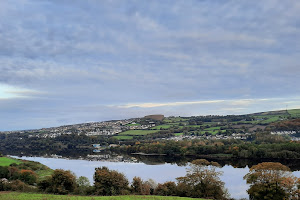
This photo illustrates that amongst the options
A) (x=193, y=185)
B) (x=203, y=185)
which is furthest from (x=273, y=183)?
(x=193, y=185)

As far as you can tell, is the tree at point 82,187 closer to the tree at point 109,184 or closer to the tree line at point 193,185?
the tree line at point 193,185

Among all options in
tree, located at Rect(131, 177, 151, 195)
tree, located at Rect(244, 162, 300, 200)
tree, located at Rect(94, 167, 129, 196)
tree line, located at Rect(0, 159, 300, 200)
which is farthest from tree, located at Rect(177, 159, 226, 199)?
tree, located at Rect(94, 167, 129, 196)

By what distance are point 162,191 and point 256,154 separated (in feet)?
183

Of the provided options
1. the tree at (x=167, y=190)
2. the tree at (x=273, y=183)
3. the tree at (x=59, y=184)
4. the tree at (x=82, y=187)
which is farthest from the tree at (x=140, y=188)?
the tree at (x=273, y=183)

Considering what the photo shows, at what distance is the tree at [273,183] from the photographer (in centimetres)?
2270

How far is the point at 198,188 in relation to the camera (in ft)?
86.2

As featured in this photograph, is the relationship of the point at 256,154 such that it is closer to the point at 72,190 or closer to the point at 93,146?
the point at 72,190

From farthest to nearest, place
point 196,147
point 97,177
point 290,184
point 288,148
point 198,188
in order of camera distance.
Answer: point 196,147 < point 288,148 < point 97,177 < point 198,188 < point 290,184

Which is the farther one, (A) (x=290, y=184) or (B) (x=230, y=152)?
(B) (x=230, y=152)

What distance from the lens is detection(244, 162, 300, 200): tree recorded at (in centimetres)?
2270

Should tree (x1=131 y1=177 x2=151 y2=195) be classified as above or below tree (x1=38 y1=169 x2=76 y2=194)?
below

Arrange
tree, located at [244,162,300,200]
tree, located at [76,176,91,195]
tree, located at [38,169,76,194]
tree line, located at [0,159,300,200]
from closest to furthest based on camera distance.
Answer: tree, located at [244,162,300,200], tree line, located at [0,159,300,200], tree, located at [38,169,76,194], tree, located at [76,176,91,195]

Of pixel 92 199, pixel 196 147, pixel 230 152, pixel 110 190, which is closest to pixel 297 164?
pixel 230 152

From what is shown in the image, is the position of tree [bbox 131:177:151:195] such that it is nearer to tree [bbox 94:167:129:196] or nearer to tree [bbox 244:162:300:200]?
tree [bbox 94:167:129:196]
